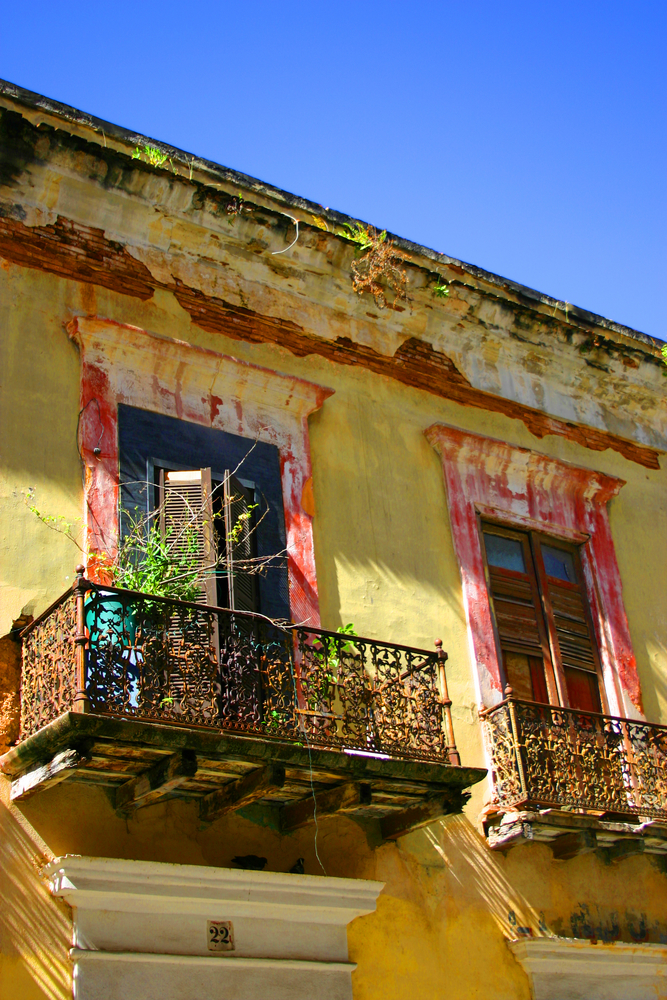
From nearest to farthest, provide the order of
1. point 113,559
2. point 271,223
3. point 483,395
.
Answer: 1. point 113,559
2. point 271,223
3. point 483,395

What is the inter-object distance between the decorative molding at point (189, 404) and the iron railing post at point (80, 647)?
964 mm

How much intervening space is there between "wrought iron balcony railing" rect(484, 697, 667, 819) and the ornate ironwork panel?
9.87 ft

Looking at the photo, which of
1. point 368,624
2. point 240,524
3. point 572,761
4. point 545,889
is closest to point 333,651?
point 368,624

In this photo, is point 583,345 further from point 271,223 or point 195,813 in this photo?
point 195,813

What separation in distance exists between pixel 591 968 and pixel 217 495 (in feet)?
12.7

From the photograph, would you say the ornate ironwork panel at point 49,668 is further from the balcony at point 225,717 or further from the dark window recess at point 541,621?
the dark window recess at point 541,621

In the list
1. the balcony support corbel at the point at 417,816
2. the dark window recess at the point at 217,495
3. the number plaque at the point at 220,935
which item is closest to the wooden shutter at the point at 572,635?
the balcony support corbel at the point at 417,816

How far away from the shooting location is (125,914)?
582 cm

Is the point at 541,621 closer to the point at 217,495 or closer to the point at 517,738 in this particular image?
the point at 517,738

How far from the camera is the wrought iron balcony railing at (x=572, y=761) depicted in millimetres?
7250

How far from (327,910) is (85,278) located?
4317mm

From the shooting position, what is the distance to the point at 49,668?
5840mm

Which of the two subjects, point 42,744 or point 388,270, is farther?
point 388,270

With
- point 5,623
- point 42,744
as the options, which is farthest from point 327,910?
point 5,623
